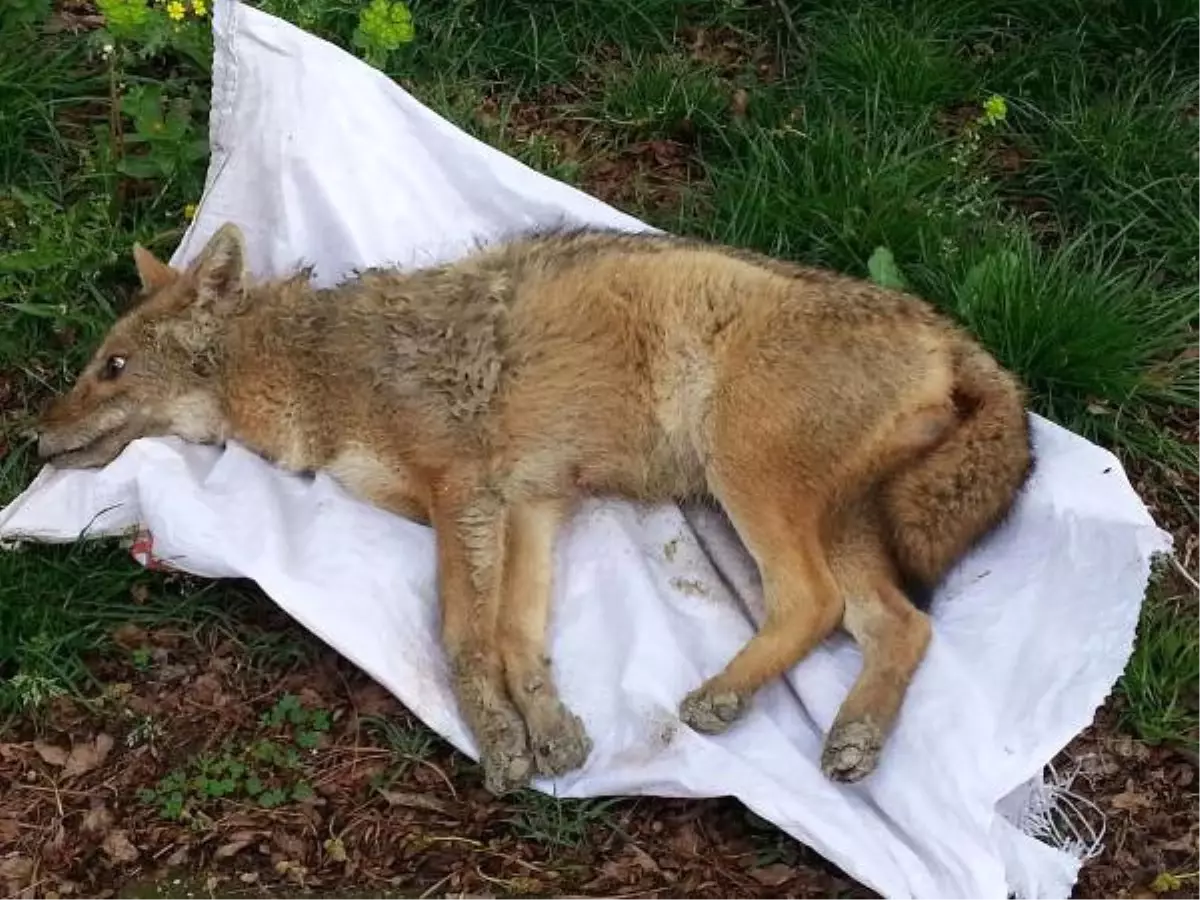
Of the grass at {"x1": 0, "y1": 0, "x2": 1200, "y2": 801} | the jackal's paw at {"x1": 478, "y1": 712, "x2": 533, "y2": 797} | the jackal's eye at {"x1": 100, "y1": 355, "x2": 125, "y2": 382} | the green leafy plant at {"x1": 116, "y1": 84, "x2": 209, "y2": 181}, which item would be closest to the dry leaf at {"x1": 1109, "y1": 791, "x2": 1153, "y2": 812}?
the grass at {"x1": 0, "y1": 0, "x2": 1200, "y2": 801}

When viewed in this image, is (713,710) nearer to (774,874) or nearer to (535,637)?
(774,874)

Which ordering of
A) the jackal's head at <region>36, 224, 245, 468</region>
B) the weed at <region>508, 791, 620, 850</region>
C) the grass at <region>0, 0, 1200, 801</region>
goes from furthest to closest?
the grass at <region>0, 0, 1200, 801</region>
the jackal's head at <region>36, 224, 245, 468</region>
the weed at <region>508, 791, 620, 850</region>

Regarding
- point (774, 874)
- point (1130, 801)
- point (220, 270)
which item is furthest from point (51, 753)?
point (1130, 801)

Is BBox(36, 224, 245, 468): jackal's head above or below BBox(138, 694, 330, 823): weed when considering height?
above

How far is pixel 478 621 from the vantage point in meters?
4.34

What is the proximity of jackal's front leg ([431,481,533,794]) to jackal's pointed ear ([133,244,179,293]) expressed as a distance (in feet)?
4.38

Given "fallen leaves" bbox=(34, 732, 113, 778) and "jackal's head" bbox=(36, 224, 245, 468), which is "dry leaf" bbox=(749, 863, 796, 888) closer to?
"fallen leaves" bbox=(34, 732, 113, 778)

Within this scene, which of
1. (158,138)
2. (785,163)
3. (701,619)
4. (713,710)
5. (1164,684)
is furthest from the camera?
(785,163)

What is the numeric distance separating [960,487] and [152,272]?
2.92 meters

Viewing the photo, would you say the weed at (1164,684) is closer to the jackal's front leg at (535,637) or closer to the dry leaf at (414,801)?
the jackal's front leg at (535,637)

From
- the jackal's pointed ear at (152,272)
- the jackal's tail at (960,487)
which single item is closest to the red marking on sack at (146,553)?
the jackal's pointed ear at (152,272)

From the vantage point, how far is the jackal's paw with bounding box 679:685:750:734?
4.11 metres

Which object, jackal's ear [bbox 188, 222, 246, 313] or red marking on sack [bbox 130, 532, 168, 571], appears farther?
jackal's ear [bbox 188, 222, 246, 313]

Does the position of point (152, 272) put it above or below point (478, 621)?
above
